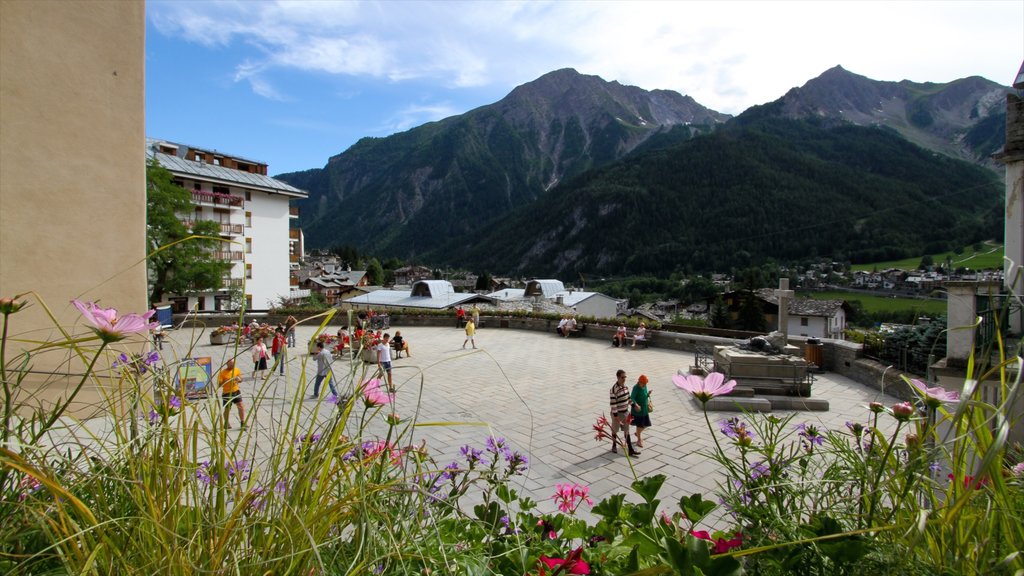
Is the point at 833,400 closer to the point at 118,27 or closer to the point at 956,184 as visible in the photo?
the point at 118,27

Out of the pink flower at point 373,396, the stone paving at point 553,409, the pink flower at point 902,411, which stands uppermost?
the pink flower at point 373,396

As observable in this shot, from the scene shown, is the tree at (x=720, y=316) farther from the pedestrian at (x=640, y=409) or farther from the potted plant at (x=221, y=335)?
the pedestrian at (x=640, y=409)

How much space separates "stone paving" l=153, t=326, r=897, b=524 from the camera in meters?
5.35

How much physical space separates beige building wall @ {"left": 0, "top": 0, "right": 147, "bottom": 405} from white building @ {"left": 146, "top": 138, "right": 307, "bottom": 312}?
33.0 m

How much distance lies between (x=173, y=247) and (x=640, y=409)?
32192 mm

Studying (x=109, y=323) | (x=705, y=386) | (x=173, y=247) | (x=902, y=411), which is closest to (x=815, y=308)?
(x=173, y=247)

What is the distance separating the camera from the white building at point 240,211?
40000 millimetres

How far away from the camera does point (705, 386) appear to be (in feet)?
5.18

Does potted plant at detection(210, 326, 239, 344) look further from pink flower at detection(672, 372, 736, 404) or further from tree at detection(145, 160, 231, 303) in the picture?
pink flower at detection(672, 372, 736, 404)

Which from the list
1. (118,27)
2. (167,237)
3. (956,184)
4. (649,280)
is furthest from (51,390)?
(956,184)

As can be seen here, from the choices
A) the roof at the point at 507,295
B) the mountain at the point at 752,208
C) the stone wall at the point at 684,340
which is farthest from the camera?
the mountain at the point at 752,208

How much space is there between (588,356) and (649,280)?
292ft

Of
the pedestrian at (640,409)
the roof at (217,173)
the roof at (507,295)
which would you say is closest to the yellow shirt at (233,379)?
the pedestrian at (640,409)

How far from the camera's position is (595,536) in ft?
5.68
